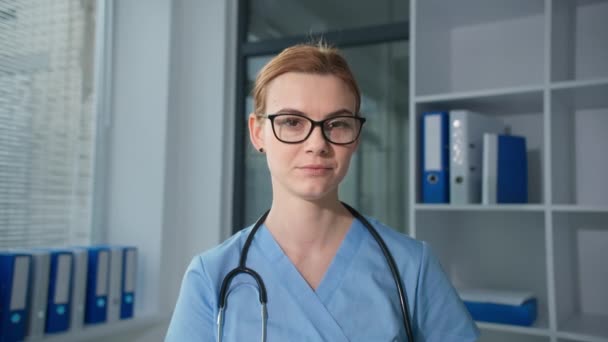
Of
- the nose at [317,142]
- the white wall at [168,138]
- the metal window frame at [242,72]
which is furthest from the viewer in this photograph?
the metal window frame at [242,72]

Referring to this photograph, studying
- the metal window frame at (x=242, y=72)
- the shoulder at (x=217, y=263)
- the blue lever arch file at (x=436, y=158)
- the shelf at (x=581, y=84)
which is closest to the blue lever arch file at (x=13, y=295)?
the metal window frame at (x=242, y=72)

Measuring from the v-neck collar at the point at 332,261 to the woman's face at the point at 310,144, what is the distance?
13cm

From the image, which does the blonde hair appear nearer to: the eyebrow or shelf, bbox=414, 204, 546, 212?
the eyebrow

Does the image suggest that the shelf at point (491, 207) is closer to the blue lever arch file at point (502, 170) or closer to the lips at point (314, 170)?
the blue lever arch file at point (502, 170)

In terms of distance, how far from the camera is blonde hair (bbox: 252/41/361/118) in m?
0.88

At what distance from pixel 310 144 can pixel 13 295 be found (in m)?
1.41

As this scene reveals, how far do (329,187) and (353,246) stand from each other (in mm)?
161

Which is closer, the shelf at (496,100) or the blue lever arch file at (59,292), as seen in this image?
the shelf at (496,100)

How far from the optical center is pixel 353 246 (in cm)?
96

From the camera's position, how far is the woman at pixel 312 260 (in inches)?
33.7

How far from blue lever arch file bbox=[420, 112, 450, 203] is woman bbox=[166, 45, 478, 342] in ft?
2.85

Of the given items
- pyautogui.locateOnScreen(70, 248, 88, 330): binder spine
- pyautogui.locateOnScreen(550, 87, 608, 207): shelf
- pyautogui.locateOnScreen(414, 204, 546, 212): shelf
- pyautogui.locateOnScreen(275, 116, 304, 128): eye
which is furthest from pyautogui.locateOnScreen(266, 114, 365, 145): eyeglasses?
pyautogui.locateOnScreen(70, 248, 88, 330): binder spine

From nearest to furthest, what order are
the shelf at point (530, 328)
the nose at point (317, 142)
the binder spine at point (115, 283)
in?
the nose at point (317, 142) < the shelf at point (530, 328) < the binder spine at point (115, 283)

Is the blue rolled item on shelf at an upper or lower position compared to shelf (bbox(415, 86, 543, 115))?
lower
